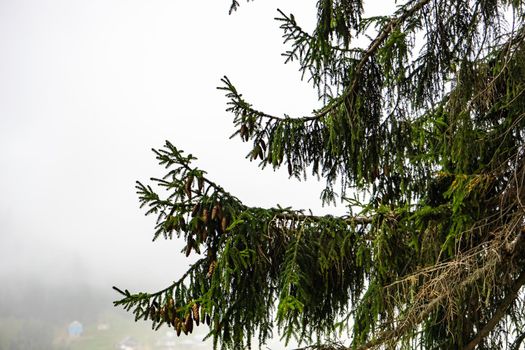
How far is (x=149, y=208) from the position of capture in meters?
3.51

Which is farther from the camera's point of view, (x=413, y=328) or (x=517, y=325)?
(x=517, y=325)

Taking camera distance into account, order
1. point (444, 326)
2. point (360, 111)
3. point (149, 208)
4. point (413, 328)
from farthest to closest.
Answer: point (360, 111) → point (444, 326) → point (149, 208) → point (413, 328)

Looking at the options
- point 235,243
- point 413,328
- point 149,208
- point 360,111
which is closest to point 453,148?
point 360,111

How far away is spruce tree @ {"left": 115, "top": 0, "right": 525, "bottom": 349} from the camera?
3.43 metres

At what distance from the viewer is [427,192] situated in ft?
12.9

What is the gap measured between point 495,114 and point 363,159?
906 mm

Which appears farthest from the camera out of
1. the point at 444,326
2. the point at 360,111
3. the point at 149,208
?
the point at 360,111

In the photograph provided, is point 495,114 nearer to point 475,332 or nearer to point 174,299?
point 475,332

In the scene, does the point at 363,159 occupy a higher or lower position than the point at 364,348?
higher

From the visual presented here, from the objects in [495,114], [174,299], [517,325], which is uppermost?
[495,114]

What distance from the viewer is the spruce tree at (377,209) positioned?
11.3 feet

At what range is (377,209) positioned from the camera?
3.85 metres

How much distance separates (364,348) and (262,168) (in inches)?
54.9

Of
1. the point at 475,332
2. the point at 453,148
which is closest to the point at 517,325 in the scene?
the point at 475,332
